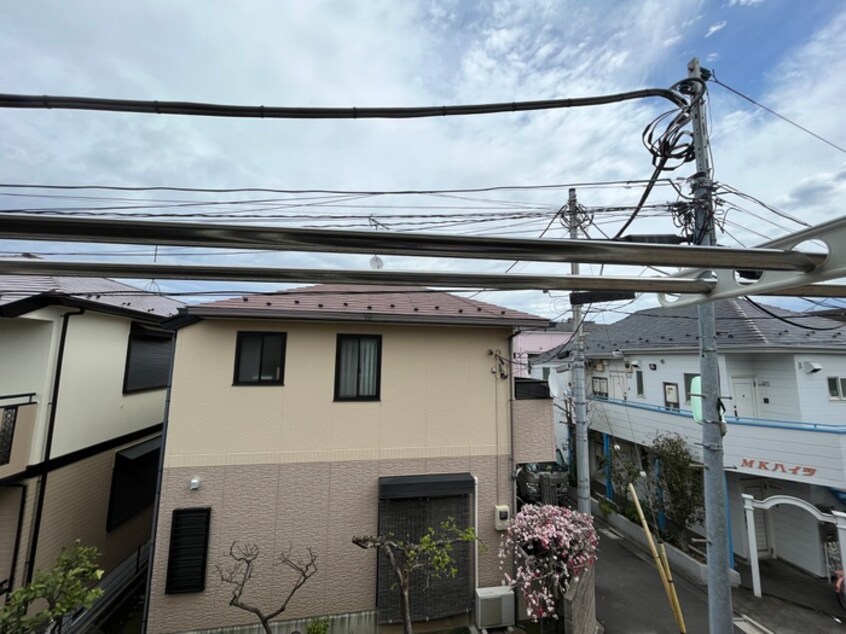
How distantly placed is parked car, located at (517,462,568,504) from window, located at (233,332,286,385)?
6.79 metres

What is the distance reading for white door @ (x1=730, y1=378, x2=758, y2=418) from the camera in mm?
9812

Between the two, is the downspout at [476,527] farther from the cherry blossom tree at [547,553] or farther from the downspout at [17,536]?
the downspout at [17,536]

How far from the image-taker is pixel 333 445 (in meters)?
6.21

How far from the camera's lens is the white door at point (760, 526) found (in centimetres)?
930

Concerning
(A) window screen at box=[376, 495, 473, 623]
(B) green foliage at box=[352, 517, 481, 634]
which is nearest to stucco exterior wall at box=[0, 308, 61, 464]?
(B) green foliage at box=[352, 517, 481, 634]

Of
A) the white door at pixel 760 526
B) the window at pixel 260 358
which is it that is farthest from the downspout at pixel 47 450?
the white door at pixel 760 526

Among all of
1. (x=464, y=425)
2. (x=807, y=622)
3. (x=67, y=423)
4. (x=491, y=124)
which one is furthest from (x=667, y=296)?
(x=807, y=622)

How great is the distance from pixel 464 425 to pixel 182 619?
5.22 metres

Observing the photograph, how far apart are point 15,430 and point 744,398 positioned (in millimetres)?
15548

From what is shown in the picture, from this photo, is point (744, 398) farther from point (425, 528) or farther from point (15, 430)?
point (15, 430)

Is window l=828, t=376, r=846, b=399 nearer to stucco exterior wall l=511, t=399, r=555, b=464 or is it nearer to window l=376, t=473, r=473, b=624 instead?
stucco exterior wall l=511, t=399, r=555, b=464

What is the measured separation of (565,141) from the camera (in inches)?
210

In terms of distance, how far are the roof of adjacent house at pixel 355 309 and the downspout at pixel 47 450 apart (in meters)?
2.60

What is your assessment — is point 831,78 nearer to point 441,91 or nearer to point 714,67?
point 714,67
